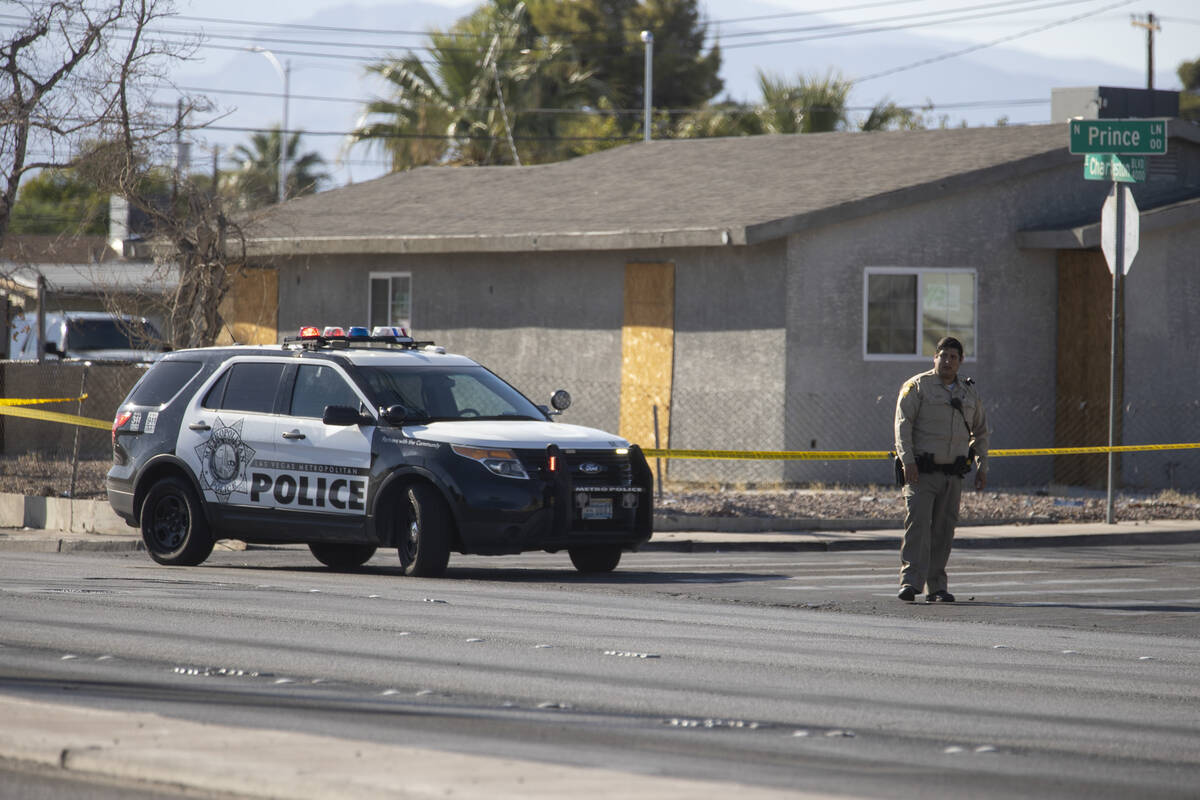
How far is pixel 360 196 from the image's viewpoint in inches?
1224

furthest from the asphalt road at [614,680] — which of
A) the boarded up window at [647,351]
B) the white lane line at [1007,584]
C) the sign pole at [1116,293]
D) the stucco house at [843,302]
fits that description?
the boarded up window at [647,351]

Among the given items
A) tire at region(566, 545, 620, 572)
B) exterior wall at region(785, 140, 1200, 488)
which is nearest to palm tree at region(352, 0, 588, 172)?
exterior wall at region(785, 140, 1200, 488)

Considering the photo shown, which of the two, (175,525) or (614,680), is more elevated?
(175,525)

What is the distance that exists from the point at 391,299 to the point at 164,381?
12.0 meters

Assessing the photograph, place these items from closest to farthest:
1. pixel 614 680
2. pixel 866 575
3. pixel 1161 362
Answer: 1. pixel 614 680
2. pixel 866 575
3. pixel 1161 362

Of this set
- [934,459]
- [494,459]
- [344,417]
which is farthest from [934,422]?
[344,417]

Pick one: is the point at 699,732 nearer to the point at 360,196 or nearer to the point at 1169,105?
the point at 1169,105

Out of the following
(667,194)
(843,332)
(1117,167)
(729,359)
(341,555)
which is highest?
(667,194)

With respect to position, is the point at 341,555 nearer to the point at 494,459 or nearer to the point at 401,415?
the point at 401,415

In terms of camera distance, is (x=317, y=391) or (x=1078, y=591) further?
(x=317, y=391)

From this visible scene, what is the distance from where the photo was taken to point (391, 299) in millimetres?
27594

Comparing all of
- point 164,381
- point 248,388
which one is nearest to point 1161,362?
point 248,388

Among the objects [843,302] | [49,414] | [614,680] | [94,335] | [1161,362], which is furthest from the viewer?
[94,335]

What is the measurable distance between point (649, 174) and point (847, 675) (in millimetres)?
19638
